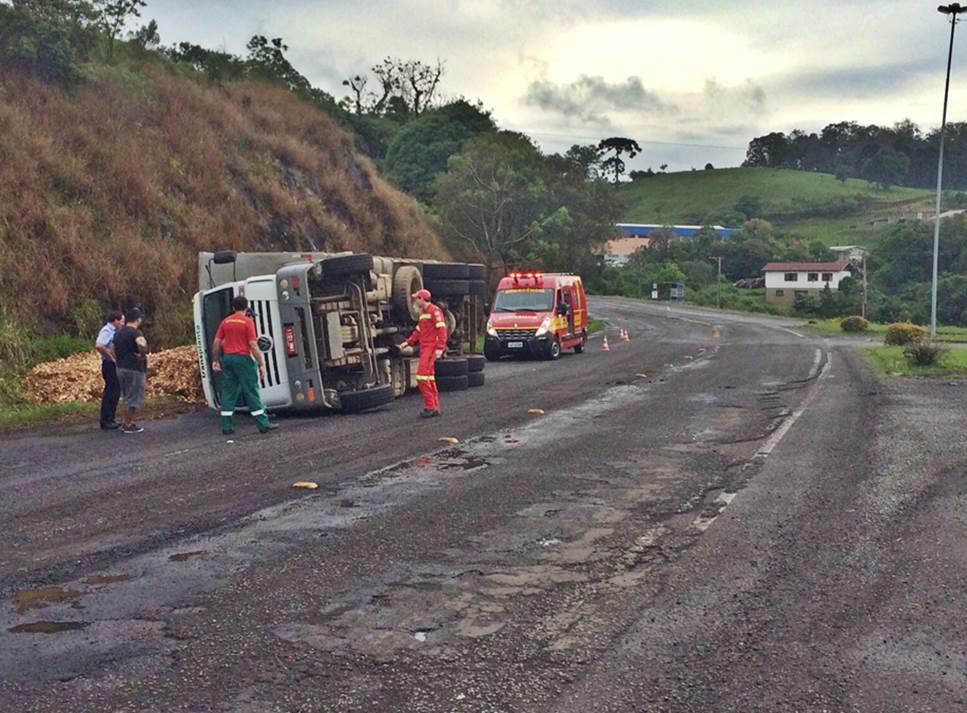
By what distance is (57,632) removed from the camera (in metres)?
4.72

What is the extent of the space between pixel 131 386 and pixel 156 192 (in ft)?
39.7

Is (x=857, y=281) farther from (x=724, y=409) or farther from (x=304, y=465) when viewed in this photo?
(x=304, y=465)

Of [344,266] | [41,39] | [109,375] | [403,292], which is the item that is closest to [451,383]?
[403,292]

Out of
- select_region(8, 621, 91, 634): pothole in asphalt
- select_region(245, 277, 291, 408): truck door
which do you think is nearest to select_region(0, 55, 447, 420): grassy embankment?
select_region(245, 277, 291, 408): truck door

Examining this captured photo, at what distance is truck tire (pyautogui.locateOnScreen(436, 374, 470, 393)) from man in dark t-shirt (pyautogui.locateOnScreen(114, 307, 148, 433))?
19.8ft

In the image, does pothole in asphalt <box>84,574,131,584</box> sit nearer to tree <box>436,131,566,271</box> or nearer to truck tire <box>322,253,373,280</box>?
truck tire <box>322,253,373,280</box>

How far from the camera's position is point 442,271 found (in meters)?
17.4

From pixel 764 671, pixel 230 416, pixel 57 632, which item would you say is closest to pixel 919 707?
pixel 764 671

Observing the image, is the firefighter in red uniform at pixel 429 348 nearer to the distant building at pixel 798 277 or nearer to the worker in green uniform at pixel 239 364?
the worker in green uniform at pixel 239 364

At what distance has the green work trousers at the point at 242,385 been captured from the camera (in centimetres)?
1184

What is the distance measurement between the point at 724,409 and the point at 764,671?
1005 cm

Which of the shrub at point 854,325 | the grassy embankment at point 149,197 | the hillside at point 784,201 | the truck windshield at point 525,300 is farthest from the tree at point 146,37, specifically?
the hillside at point 784,201

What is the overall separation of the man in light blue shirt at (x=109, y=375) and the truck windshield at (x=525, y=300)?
14.4 meters

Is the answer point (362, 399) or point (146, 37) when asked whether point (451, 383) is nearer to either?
→ point (362, 399)
